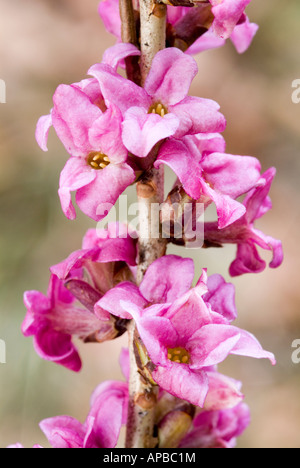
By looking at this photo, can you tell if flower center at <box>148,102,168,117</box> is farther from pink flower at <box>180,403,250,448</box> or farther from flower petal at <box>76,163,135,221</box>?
pink flower at <box>180,403,250,448</box>

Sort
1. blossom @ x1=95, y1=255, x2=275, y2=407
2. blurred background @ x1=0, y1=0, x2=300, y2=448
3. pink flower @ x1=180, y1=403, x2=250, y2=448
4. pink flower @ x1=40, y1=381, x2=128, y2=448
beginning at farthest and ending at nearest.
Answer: blurred background @ x1=0, y1=0, x2=300, y2=448 < pink flower @ x1=180, y1=403, x2=250, y2=448 < pink flower @ x1=40, y1=381, x2=128, y2=448 < blossom @ x1=95, y1=255, x2=275, y2=407

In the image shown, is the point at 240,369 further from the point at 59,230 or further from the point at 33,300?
the point at 33,300

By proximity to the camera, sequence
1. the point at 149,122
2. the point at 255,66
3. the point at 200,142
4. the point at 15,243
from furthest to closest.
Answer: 1. the point at 255,66
2. the point at 15,243
3. the point at 200,142
4. the point at 149,122

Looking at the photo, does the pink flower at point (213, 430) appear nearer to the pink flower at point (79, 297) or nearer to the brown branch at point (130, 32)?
the pink flower at point (79, 297)

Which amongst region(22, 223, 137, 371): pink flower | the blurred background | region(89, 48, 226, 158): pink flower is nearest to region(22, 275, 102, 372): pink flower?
region(22, 223, 137, 371): pink flower

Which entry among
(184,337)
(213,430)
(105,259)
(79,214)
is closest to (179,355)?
(184,337)

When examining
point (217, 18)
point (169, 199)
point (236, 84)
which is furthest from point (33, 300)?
point (236, 84)
